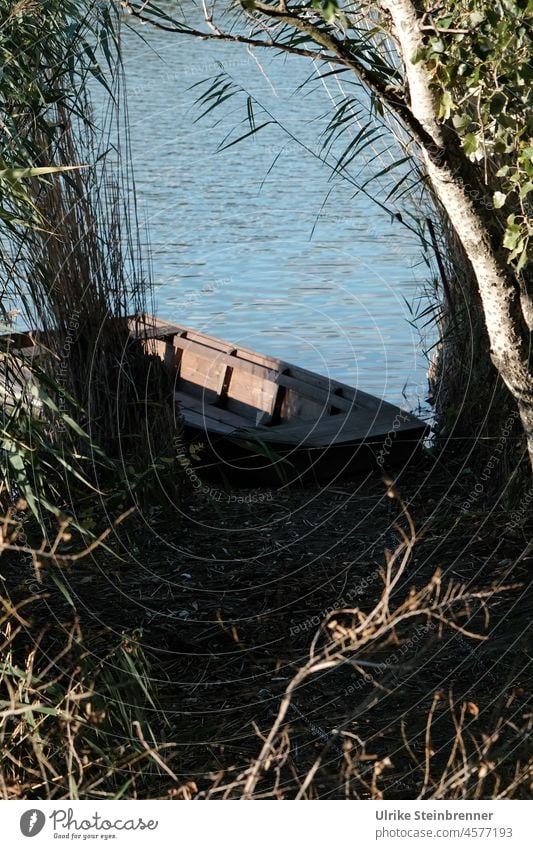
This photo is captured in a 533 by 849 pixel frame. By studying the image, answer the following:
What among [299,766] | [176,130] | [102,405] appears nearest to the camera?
[299,766]

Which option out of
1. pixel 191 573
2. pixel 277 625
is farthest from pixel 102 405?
pixel 277 625

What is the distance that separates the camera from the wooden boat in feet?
14.5

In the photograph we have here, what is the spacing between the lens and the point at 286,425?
4688mm

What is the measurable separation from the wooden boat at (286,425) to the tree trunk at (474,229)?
5.07 feet

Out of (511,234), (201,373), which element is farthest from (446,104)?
(201,373)

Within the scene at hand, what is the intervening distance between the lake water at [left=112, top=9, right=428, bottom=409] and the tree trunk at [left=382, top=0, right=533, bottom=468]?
105 inches

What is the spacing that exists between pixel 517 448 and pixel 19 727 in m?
2.16

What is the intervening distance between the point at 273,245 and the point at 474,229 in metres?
6.06

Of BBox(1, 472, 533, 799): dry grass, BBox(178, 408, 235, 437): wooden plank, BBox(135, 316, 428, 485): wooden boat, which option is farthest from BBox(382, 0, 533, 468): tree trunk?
BBox(178, 408, 235, 437): wooden plank

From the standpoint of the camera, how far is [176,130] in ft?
38.2

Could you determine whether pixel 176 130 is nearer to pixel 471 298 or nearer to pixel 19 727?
pixel 471 298

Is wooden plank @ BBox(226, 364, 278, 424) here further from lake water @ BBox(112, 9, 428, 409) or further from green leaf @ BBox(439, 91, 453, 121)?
green leaf @ BBox(439, 91, 453, 121)

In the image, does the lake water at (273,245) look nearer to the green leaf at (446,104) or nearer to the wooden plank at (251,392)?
the wooden plank at (251,392)
